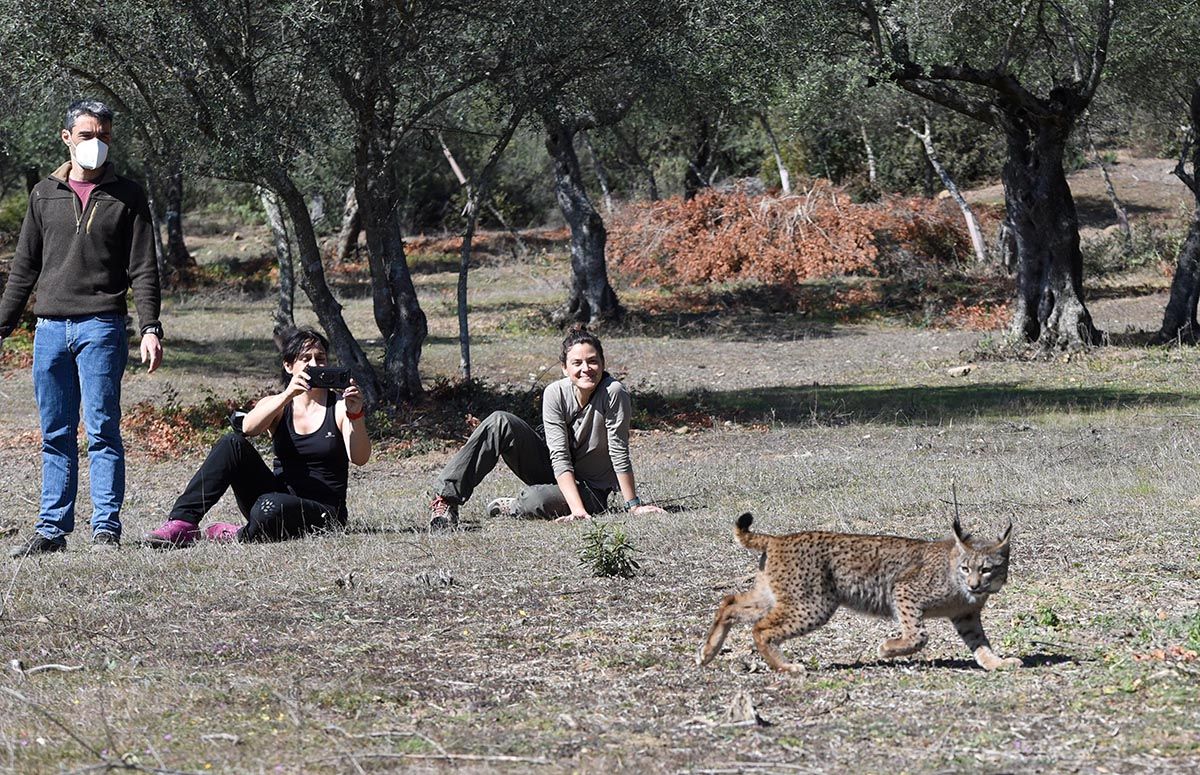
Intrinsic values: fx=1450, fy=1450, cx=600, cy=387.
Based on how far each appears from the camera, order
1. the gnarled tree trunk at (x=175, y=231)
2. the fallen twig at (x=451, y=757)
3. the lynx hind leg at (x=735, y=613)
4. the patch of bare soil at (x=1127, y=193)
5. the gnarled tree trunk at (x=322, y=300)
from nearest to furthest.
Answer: the fallen twig at (x=451, y=757) → the lynx hind leg at (x=735, y=613) → the gnarled tree trunk at (x=322, y=300) → the gnarled tree trunk at (x=175, y=231) → the patch of bare soil at (x=1127, y=193)

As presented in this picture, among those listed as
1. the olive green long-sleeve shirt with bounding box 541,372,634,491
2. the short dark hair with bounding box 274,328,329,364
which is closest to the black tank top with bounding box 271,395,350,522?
the short dark hair with bounding box 274,328,329,364

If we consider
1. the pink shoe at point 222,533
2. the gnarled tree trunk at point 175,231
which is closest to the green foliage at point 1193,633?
the pink shoe at point 222,533

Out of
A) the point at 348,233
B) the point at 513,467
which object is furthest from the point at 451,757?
the point at 348,233

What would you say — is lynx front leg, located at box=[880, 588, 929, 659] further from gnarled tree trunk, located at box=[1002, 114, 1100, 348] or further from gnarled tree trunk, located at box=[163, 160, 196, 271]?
gnarled tree trunk, located at box=[163, 160, 196, 271]

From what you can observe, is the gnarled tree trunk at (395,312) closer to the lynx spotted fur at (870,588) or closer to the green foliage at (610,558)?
the green foliage at (610,558)

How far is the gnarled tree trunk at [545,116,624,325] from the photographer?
26.8 meters

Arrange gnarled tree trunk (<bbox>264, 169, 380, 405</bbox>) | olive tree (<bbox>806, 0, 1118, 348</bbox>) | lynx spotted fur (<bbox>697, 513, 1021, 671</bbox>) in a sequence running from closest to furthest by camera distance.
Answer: lynx spotted fur (<bbox>697, 513, 1021, 671</bbox>) < gnarled tree trunk (<bbox>264, 169, 380, 405</bbox>) < olive tree (<bbox>806, 0, 1118, 348</bbox>)

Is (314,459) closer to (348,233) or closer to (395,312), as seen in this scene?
(395,312)

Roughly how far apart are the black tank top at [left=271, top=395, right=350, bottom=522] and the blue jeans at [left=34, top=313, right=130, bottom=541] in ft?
3.31

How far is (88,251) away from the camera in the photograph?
27.1ft

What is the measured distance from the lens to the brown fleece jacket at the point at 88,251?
8242 millimetres

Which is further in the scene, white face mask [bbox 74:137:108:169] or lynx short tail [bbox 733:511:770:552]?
white face mask [bbox 74:137:108:169]

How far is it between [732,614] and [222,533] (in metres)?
4.49

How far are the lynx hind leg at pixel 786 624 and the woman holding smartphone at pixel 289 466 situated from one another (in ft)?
12.8
